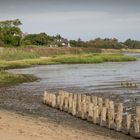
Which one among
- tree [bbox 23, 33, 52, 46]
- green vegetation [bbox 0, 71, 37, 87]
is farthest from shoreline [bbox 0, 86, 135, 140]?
tree [bbox 23, 33, 52, 46]

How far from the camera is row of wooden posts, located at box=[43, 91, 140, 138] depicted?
66.3 feet

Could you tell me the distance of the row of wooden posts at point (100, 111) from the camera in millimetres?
20219

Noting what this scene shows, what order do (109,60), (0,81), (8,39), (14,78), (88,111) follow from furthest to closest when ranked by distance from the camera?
(8,39)
(109,60)
(14,78)
(0,81)
(88,111)

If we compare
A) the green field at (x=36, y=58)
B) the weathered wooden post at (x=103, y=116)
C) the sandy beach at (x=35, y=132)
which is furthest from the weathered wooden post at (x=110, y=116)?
the green field at (x=36, y=58)

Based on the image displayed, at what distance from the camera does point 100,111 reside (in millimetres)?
22625

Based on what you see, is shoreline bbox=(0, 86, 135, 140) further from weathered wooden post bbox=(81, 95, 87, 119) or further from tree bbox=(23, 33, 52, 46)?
tree bbox=(23, 33, 52, 46)

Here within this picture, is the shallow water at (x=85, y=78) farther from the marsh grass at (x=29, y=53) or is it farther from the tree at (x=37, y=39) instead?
the tree at (x=37, y=39)

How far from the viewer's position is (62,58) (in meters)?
101

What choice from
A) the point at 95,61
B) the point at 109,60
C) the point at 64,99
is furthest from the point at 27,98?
Result: the point at 109,60

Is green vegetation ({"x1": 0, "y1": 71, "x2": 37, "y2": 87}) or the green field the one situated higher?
green vegetation ({"x1": 0, "y1": 71, "x2": 37, "y2": 87})

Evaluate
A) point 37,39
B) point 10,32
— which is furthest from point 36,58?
point 37,39

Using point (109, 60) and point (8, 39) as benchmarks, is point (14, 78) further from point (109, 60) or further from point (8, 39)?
point (8, 39)

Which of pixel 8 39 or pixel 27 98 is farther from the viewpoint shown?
pixel 8 39

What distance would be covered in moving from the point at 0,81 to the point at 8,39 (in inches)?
3190
